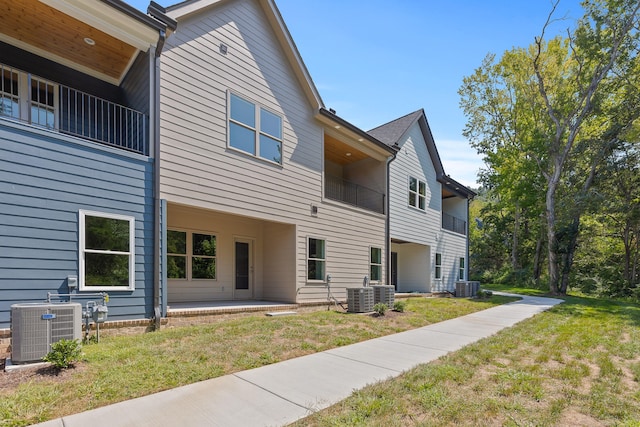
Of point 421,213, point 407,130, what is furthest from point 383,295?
point 407,130

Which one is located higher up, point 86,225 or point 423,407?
point 86,225

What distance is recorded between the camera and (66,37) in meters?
6.89

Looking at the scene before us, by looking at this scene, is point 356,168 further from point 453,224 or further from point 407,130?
point 453,224

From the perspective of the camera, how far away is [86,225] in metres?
6.04

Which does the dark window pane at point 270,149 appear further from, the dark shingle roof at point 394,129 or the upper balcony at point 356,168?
the dark shingle roof at point 394,129

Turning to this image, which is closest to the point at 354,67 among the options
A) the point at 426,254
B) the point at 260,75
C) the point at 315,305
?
the point at 260,75

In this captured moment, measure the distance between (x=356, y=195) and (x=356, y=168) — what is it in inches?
55.3

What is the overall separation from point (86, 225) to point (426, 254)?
579 inches

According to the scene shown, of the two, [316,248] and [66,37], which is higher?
[66,37]

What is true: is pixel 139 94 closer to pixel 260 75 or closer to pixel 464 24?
pixel 260 75

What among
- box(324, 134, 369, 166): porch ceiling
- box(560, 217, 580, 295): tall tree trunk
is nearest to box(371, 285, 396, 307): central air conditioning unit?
box(324, 134, 369, 166): porch ceiling

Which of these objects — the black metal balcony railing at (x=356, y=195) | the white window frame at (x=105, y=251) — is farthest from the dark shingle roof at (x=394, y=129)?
the white window frame at (x=105, y=251)

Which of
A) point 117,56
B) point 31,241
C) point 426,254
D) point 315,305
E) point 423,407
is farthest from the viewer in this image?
point 426,254

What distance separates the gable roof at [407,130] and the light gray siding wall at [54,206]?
34.1 ft
